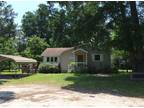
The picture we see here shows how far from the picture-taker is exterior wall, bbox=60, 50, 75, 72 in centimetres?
4966

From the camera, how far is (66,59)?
50469 millimetres

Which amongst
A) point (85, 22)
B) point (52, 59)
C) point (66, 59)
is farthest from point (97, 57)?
point (85, 22)

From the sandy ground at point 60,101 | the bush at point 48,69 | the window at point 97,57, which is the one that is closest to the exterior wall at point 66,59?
the bush at point 48,69

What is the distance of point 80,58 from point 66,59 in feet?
6.40

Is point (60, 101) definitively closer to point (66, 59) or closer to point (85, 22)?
point (85, 22)

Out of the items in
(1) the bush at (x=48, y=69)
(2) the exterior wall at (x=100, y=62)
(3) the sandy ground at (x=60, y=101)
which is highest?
(2) the exterior wall at (x=100, y=62)

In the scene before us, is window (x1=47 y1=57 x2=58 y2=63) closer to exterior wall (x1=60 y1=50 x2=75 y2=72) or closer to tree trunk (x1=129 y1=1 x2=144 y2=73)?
exterior wall (x1=60 y1=50 x2=75 y2=72)

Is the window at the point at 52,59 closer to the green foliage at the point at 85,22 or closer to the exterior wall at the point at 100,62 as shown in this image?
the exterior wall at the point at 100,62

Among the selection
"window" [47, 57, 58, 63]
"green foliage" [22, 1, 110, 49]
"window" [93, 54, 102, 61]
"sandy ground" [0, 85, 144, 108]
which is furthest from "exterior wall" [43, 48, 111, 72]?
"sandy ground" [0, 85, 144, 108]

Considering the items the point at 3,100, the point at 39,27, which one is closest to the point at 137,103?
the point at 3,100

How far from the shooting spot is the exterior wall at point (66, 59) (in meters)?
49.7

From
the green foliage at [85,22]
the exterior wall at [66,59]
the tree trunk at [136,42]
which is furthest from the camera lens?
the exterior wall at [66,59]

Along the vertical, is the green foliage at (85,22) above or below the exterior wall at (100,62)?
above

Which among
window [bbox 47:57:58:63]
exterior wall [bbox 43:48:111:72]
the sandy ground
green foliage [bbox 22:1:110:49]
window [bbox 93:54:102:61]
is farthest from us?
window [bbox 47:57:58:63]
